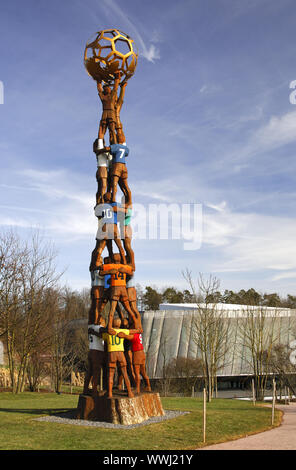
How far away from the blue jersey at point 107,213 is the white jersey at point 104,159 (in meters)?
1.34

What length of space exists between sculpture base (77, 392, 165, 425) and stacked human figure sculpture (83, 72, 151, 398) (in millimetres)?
236

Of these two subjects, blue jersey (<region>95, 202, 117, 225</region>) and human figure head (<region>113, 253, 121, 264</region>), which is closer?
human figure head (<region>113, 253, 121, 264</region>)

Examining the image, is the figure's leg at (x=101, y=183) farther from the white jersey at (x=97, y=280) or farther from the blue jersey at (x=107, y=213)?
the white jersey at (x=97, y=280)

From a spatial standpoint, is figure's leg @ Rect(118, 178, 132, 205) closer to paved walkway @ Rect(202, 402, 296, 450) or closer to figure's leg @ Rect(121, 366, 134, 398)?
figure's leg @ Rect(121, 366, 134, 398)

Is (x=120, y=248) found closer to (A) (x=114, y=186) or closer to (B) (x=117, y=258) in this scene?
(B) (x=117, y=258)

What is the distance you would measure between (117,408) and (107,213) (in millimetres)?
5548

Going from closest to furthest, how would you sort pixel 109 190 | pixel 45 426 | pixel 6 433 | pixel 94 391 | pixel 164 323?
pixel 6 433, pixel 45 426, pixel 94 391, pixel 109 190, pixel 164 323

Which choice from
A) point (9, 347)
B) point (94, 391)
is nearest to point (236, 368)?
point (9, 347)

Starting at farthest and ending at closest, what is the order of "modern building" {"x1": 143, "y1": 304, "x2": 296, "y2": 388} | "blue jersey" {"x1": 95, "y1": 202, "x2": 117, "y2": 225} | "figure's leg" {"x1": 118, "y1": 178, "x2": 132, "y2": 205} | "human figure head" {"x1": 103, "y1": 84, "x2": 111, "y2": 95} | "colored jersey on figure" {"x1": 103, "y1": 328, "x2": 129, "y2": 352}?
"modern building" {"x1": 143, "y1": 304, "x2": 296, "y2": 388}
"human figure head" {"x1": 103, "y1": 84, "x2": 111, "y2": 95}
"figure's leg" {"x1": 118, "y1": 178, "x2": 132, "y2": 205}
"blue jersey" {"x1": 95, "y1": 202, "x2": 117, "y2": 225}
"colored jersey on figure" {"x1": 103, "y1": 328, "x2": 129, "y2": 352}

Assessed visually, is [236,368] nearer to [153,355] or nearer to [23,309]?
[153,355]

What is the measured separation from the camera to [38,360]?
2800 cm

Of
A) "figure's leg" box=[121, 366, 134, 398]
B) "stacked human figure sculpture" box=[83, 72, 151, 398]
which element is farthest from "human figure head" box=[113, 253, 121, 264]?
"figure's leg" box=[121, 366, 134, 398]

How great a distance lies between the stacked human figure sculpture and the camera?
1235cm
